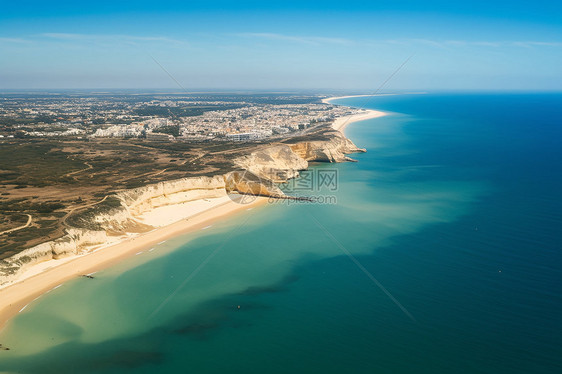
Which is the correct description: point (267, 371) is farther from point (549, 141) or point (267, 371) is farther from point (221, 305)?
point (549, 141)

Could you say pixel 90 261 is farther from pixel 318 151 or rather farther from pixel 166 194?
pixel 318 151

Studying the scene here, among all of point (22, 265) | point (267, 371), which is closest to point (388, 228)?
point (267, 371)

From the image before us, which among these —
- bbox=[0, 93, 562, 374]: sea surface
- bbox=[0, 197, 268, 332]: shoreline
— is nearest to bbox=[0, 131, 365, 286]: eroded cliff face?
bbox=[0, 197, 268, 332]: shoreline

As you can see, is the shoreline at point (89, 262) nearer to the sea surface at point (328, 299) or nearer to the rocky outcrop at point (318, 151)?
the sea surface at point (328, 299)

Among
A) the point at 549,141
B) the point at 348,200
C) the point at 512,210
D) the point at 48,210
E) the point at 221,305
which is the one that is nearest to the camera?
the point at 221,305

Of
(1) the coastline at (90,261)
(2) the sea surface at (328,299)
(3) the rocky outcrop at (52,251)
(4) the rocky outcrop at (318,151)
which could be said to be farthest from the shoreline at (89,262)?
(4) the rocky outcrop at (318,151)

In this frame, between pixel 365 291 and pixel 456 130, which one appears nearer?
pixel 365 291

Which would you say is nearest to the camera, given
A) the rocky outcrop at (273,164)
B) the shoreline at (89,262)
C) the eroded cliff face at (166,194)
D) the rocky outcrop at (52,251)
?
the shoreline at (89,262)

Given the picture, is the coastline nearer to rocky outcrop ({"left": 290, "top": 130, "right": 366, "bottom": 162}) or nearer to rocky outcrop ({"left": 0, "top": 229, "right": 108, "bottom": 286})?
rocky outcrop ({"left": 0, "top": 229, "right": 108, "bottom": 286})
